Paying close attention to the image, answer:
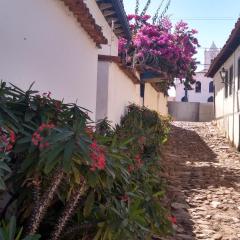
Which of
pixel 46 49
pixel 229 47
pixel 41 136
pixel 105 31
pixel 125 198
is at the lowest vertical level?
pixel 125 198

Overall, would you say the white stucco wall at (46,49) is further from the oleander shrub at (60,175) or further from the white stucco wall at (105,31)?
the white stucco wall at (105,31)

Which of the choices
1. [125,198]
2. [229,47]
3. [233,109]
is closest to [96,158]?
[125,198]

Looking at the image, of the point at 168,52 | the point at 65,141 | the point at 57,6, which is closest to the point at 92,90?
the point at 57,6

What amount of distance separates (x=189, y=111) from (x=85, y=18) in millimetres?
31104

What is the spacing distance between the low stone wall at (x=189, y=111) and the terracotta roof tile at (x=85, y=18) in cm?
2923

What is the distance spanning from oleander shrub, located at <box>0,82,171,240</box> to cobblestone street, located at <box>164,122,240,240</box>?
2.33 m

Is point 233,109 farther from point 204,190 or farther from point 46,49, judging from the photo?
point 46,49

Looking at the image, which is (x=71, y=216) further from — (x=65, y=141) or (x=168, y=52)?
(x=168, y=52)

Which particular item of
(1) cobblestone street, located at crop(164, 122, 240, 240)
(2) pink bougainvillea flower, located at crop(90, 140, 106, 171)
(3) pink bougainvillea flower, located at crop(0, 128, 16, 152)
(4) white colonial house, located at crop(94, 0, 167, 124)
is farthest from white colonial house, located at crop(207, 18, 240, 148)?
(3) pink bougainvillea flower, located at crop(0, 128, 16, 152)

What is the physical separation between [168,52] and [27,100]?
1709 cm

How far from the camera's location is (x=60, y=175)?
294 cm

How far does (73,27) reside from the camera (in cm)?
608

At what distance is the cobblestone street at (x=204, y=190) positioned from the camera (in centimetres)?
606

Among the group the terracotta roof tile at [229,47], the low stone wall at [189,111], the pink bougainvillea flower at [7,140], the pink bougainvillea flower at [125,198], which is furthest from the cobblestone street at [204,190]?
the low stone wall at [189,111]
